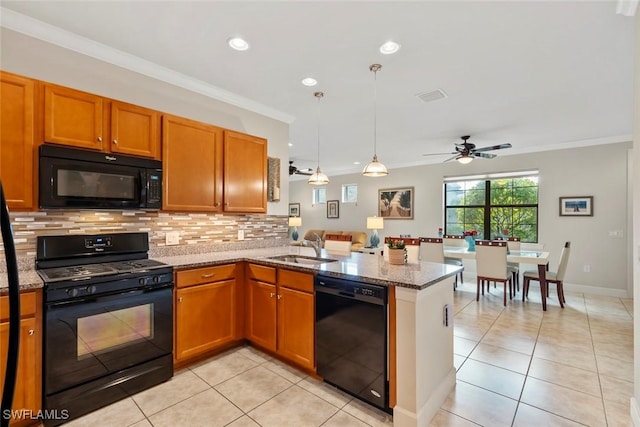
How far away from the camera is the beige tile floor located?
1.99m

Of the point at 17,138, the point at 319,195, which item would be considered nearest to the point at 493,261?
the point at 17,138

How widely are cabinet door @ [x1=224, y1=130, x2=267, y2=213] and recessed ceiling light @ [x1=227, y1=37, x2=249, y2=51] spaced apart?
0.90m

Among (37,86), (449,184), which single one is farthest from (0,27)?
(449,184)

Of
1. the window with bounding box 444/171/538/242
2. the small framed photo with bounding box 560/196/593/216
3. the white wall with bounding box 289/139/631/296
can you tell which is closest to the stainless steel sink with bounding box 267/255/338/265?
the window with bounding box 444/171/538/242

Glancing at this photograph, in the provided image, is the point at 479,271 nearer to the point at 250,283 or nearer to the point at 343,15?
the point at 250,283

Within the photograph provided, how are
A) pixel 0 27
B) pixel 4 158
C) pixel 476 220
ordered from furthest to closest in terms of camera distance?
pixel 476 220, pixel 0 27, pixel 4 158

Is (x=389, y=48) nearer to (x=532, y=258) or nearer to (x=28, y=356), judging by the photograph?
(x=28, y=356)

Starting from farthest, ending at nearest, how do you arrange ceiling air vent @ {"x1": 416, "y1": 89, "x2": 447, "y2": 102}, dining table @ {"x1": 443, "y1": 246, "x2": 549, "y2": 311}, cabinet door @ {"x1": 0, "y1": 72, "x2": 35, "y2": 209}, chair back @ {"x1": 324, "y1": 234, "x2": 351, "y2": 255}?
1. dining table @ {"x1": 443, "y1": 246, "x2": 549, "y2": 311}
2. chair back @ {"x1": 324, "y1": 234, "x2": 351, "y2": 255}
3. ceiling air vent @ {"x1": 416, "y1": 89, "x2": 447, "y2": 102}
4. cabinet door @ {"x1": 0, "y1": 72, "x2": 35, "y2": 209}

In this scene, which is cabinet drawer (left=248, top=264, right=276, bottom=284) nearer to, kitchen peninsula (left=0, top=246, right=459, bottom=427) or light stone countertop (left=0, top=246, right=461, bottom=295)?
light stone countertop (left=0, top=246, right=461, bottom=295)

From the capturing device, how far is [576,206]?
17.3 ft

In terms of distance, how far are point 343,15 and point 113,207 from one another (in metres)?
2.19

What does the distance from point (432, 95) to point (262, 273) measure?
8.49 feet

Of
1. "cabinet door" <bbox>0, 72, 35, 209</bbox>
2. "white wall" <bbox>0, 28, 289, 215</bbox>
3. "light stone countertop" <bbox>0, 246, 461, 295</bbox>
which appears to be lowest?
"light stone countertop" <bbox>0, 246, 461, 295</bbox>

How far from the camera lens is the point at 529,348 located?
3.01 m
